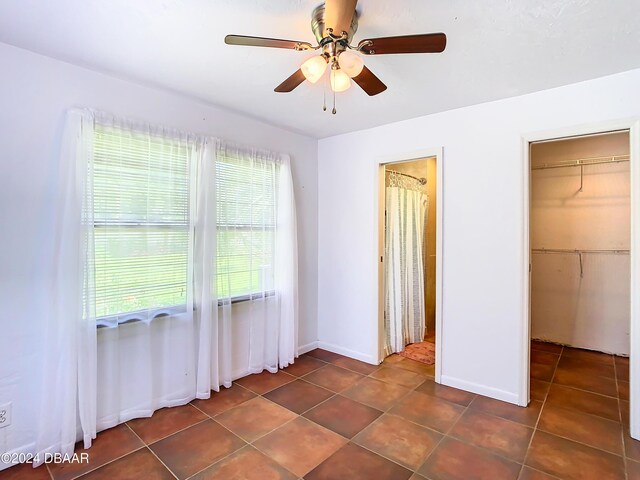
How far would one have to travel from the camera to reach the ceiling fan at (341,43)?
1358 mm

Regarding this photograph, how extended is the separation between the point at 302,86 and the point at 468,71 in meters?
1.11

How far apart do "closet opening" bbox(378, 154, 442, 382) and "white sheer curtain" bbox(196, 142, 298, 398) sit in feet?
3.10

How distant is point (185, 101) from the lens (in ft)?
8.64

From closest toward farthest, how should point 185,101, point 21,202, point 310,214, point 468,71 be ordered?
1. point 21,202
2. point 468,71
3. point 185,101
4. point 310,214

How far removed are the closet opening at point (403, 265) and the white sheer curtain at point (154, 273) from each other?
1030 mm

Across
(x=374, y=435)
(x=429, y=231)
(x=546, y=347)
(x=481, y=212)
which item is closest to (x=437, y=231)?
(x=481, y=212)

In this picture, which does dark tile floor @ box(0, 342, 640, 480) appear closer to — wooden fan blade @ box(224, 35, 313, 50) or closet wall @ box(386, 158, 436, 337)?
closet wall @ box(386, 158, 436, 337)

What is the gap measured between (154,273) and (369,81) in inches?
76.6

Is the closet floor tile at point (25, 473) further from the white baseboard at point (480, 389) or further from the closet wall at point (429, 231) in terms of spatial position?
the closet wall at point (429, 231)

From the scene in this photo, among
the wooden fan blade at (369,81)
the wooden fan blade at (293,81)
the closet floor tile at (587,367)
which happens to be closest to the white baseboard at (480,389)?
the closet floor tile at (587,367)

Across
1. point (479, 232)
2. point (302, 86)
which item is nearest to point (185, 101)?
point (302, 86)

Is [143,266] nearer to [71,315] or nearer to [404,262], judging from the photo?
[71,315]

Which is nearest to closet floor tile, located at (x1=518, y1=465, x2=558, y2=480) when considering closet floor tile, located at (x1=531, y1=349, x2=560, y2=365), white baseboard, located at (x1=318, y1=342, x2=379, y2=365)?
white baseboard, located at (x1=318, y1=342, x2=379, y2=365)

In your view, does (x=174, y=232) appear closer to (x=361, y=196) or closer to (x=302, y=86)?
(x=302, y=86)
